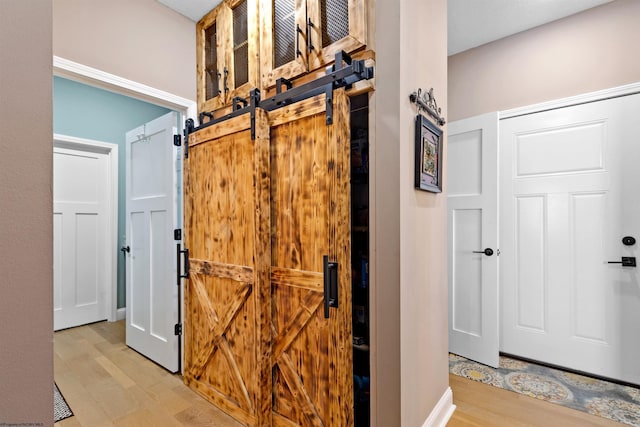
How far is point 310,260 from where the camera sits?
166 cm

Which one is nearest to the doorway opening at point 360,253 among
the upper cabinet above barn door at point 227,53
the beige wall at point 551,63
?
Result: the upper cabinet above barn door at point 227,53

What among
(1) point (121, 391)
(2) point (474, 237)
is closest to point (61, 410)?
(1) point (121, 391)

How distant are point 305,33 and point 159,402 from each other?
2.55 m

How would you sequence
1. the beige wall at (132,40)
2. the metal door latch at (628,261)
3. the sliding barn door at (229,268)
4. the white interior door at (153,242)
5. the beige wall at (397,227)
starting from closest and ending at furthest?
the beige wall at (397,227) < the sliding barn door at (229,268) < the beige wall at (132,40) < the metal door latch at (628,261) < the white interior door at (153,242)

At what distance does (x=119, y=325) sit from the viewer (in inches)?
144

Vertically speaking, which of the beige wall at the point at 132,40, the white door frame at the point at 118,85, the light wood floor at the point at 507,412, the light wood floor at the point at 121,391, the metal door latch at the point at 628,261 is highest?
the beige wall at the point at 132,40

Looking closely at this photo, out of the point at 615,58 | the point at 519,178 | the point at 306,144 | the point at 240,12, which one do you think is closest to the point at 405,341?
the point at 306,144

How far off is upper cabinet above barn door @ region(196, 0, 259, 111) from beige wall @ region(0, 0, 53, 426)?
1.54 m

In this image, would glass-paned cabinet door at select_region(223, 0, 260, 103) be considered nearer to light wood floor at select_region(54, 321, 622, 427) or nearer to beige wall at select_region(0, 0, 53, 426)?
beige wall at select_region(0, 0, 53, 426)

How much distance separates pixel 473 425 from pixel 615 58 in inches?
110

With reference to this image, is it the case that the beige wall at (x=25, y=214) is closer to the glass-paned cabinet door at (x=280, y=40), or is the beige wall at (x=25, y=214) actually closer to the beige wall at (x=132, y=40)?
the glass-paned cabinet door at (x=280, y=40)

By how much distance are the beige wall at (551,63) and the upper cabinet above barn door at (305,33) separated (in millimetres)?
1790

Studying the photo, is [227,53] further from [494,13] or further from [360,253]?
[494,13]

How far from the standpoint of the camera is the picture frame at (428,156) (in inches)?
62.2
